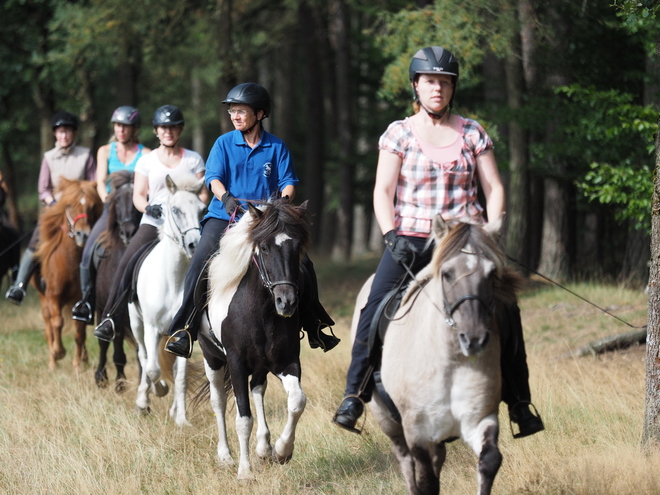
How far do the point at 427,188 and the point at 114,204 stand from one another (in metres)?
5.48

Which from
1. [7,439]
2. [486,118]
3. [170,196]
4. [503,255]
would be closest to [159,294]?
[170,196]

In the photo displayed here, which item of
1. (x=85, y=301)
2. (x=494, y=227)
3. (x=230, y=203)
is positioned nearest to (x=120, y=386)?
(x=85, y=301)

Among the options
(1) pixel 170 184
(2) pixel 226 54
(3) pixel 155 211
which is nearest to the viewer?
(1) pixel 170 184

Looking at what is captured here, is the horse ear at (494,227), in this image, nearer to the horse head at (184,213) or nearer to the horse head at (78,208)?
the horse head at (184,213)

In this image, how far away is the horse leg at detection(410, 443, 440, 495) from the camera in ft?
15.1

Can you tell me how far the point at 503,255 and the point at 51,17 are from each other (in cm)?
2167

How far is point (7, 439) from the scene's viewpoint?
22.8 feet

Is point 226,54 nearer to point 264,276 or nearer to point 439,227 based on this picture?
point 264,276

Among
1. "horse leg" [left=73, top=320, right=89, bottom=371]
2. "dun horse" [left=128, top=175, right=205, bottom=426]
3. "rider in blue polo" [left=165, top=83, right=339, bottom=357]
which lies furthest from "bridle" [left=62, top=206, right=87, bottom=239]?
"rider in blue polo" [left=165, top=83, right=339, bottom=357]

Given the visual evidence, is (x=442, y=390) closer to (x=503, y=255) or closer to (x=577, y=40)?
(x=503, y=255)

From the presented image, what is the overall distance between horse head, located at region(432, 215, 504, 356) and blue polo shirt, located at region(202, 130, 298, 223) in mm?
2705

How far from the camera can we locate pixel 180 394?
26.4ft

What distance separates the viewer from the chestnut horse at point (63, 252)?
1066cm

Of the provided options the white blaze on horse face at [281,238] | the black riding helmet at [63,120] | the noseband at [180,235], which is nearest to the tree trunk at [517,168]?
the black riding helmet at [63,120]
